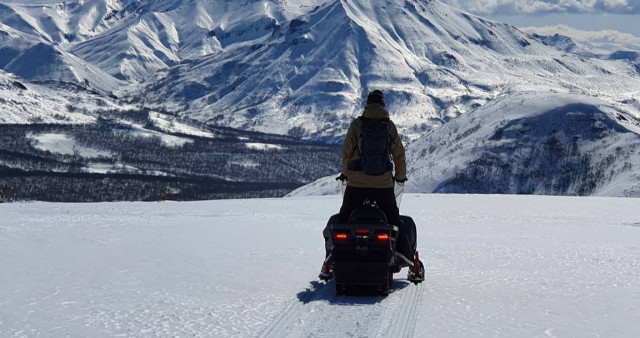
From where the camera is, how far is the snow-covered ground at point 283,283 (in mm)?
13500

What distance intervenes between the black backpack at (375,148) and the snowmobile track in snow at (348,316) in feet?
8.69

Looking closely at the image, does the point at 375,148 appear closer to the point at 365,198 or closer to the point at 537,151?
the point at 365,198

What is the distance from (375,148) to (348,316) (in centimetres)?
359

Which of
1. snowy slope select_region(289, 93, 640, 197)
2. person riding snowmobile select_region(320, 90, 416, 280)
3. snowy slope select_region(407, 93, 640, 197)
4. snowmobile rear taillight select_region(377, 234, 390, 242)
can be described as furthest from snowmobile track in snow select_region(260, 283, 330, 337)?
snowy slope select_region(289, 93, 640, 197)

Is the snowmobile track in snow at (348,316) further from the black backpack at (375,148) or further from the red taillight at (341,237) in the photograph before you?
the black backpack at (375,148)

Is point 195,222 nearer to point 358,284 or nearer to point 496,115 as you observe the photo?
point 358,284

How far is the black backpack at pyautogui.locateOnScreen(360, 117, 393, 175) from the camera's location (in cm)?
1595

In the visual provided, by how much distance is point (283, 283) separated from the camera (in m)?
17.2

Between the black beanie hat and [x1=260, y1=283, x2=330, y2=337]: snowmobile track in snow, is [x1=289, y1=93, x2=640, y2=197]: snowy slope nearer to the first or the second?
the black beanie hat

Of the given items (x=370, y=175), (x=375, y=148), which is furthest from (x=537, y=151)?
(x=375, y=148)

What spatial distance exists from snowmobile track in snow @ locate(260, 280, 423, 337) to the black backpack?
265cm

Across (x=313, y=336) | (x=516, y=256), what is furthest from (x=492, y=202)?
(x=313, y=336)

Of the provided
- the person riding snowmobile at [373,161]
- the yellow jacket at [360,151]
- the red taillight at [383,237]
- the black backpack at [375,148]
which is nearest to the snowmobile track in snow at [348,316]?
the red taillight at [383,237]

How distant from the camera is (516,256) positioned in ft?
71.4
